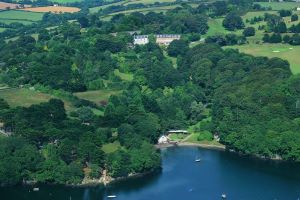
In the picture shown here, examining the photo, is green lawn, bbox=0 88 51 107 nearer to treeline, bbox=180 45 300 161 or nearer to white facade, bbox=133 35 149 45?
treeline, bbox=180 45 300 161

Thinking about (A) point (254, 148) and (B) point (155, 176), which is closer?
(B) point (155, 176)

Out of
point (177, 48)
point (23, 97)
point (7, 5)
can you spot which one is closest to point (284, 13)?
point (177, 48)

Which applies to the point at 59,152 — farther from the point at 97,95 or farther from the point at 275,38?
the point at 275,38

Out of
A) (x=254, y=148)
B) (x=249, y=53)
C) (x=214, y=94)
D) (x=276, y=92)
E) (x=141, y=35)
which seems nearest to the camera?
(x=254, y=148)

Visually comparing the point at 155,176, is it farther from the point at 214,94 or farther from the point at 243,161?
the point at 214,94

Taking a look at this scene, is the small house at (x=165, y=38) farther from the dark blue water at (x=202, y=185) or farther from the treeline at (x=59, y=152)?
the dark blue water at (x=202, y=185)

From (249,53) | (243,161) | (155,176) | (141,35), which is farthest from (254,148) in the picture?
(141,35)

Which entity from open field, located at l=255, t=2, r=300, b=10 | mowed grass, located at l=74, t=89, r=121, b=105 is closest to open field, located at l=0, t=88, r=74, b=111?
mowed grass, located at l=74, t=89, r=121, b=105
